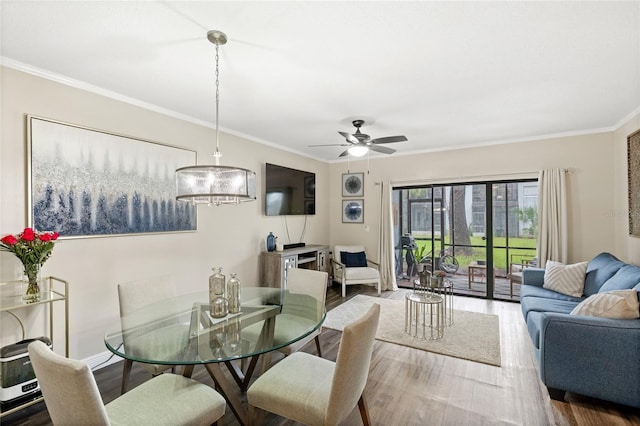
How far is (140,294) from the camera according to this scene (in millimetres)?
2484

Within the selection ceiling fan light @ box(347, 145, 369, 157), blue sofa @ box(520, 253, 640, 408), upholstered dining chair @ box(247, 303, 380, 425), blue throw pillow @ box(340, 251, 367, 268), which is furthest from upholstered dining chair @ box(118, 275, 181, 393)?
blue throw pillow @ box(340, 251, 367, 268)

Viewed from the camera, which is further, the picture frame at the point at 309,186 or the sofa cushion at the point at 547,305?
the picture frame at the point at 309,186

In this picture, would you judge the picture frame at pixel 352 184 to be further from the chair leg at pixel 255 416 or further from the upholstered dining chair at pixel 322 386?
the chair leg at pixel 255 416

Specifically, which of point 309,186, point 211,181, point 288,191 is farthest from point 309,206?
point 211,181

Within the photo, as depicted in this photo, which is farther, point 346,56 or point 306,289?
point 306,289

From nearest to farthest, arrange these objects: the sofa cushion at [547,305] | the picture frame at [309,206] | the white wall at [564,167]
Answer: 1. the sofa cushion at [547,305]
2. the white wall at [564,167]
3. the picture frame at [309,206]

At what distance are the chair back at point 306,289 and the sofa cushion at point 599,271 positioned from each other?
3031 millimetres

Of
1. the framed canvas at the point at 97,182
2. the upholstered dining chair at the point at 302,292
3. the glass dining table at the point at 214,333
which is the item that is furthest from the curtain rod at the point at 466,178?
the framed canvas at the point at 97,182

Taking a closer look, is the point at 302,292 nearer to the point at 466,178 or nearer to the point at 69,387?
the point at 69,387

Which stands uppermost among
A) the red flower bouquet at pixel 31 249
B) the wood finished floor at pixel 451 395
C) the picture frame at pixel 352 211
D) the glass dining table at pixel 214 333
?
the picture frame at pixel 352 211

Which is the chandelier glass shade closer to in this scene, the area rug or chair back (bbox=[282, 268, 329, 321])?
chair back (bbox=[282, 268, 329, 321])

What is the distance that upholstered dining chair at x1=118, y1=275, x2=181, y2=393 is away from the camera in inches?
88.6

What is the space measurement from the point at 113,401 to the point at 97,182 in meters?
2.05

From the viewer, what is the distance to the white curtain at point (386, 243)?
5.66 m
